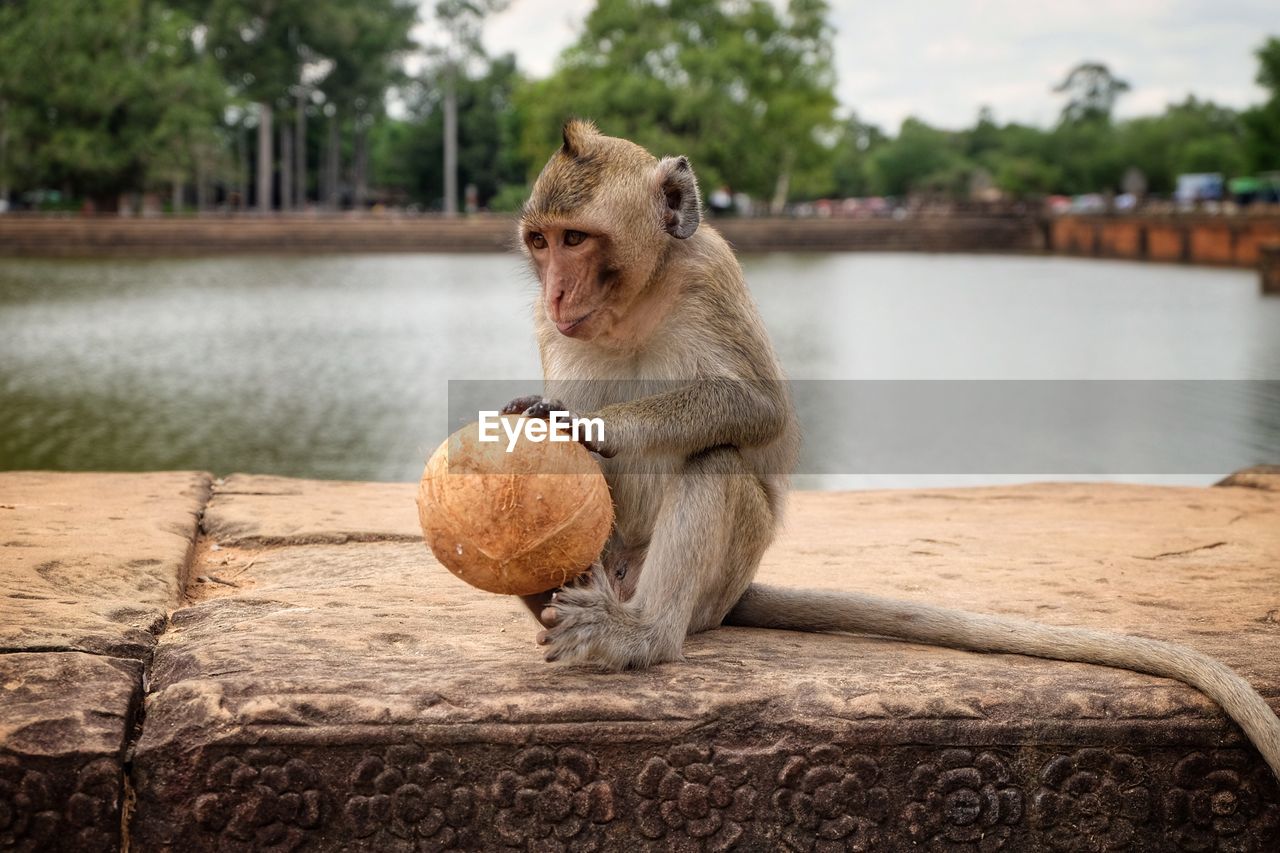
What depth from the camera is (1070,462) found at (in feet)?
45.2

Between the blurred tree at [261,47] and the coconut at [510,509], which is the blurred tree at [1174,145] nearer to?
the blurred tree at [261,47]

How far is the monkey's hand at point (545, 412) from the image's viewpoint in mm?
3535

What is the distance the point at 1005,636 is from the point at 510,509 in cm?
145

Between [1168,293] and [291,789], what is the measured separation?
36331mm

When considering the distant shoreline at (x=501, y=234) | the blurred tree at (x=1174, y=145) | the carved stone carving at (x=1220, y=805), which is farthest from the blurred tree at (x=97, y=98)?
the blurred tree at (x=1174, y=145)

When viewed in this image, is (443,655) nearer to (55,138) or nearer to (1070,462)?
(1070,462)

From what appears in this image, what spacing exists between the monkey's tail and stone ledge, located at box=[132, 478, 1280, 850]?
0.05m

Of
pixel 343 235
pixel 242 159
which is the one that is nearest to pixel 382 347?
pixel 343 235

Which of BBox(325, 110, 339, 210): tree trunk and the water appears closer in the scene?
the water

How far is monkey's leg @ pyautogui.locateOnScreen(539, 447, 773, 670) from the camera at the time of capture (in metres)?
3.54

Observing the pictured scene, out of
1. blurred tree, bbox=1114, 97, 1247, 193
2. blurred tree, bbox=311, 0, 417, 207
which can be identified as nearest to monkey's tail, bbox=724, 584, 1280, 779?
blurred tree, bbox=311, 0, 417, 207

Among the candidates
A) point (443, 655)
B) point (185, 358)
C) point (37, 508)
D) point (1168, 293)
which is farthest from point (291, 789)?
point (1168, 293)

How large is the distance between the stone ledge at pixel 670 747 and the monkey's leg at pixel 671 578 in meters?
0.08

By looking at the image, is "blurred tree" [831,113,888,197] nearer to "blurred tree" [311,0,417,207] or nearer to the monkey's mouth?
"blurred tree" [311,0,417,207]
